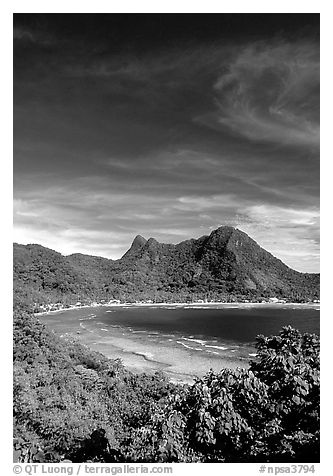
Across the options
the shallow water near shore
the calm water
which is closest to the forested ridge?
the shallow water near shore

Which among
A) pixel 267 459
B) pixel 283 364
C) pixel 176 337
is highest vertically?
pixel 283 364

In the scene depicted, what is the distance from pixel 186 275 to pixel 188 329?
22533mm

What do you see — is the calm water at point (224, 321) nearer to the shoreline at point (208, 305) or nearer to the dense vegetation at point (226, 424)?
the shoreline at point (208, 305)

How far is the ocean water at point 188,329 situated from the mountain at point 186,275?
2.48 metres

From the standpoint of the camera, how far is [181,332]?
86.8 ft

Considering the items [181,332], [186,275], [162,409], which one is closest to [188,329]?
[181,332]

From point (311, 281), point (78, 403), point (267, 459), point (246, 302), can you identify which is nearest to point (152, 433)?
point (267, 459)

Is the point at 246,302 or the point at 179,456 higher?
the point at 179,456

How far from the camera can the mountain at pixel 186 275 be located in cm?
3080

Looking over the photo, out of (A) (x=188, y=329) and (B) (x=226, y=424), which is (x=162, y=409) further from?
(A) (x=188, y=329)

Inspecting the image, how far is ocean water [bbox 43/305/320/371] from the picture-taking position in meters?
Answer: 19.7

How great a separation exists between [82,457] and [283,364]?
2.72 meters

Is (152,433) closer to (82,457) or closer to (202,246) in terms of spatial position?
(82,457)
